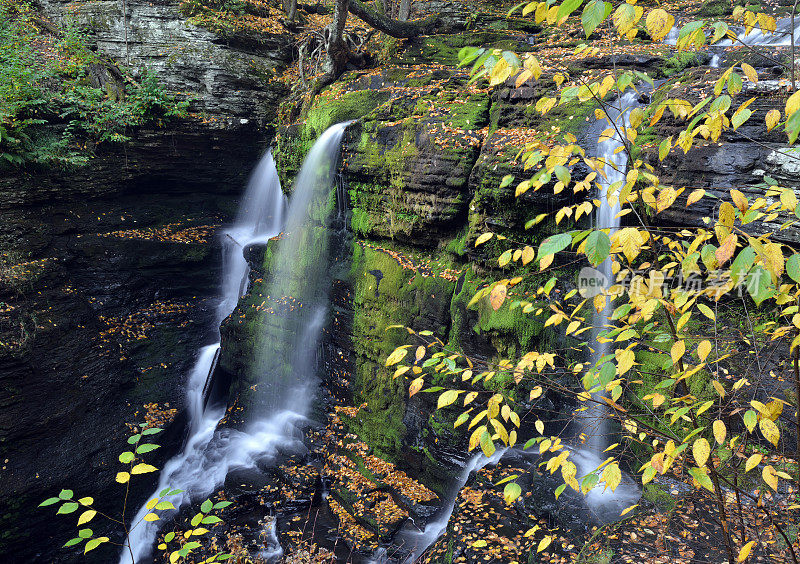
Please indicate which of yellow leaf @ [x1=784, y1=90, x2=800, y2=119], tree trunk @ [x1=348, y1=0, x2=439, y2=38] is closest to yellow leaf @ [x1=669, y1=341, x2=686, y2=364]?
yellow leaf @ [x1=784, y1=90, x2=800, y2=119]

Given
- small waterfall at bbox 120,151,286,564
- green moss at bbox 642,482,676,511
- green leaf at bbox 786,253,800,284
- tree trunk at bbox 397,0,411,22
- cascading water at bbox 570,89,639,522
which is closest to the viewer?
green leaf at bbox 786,253,800,284

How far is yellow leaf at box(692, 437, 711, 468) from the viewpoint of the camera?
1628 millimetres

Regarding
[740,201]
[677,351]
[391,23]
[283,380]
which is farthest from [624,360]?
[391,23]

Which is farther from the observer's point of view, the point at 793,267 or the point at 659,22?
the point at 659,22

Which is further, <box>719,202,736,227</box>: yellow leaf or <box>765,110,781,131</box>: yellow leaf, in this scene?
<box>765,110,781,131</box>: yellow leaf

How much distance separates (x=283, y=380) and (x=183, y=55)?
8.12 metres

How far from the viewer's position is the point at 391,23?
10.0 metres

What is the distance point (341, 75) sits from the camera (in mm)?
10633

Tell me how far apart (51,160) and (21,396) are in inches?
182

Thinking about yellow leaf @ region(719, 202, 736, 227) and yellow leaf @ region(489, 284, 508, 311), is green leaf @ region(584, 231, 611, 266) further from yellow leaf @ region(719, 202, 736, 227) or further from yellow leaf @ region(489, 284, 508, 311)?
→ yellow leaf @ region(719, 202, 736, 227)

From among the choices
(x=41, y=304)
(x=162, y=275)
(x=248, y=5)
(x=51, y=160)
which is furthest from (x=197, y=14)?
(x=41, y=304)

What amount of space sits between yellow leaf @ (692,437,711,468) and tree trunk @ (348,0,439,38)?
10116 millimetres

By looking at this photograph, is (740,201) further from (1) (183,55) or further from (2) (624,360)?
(1) (183,55)

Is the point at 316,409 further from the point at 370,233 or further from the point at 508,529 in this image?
the point at 508,529
